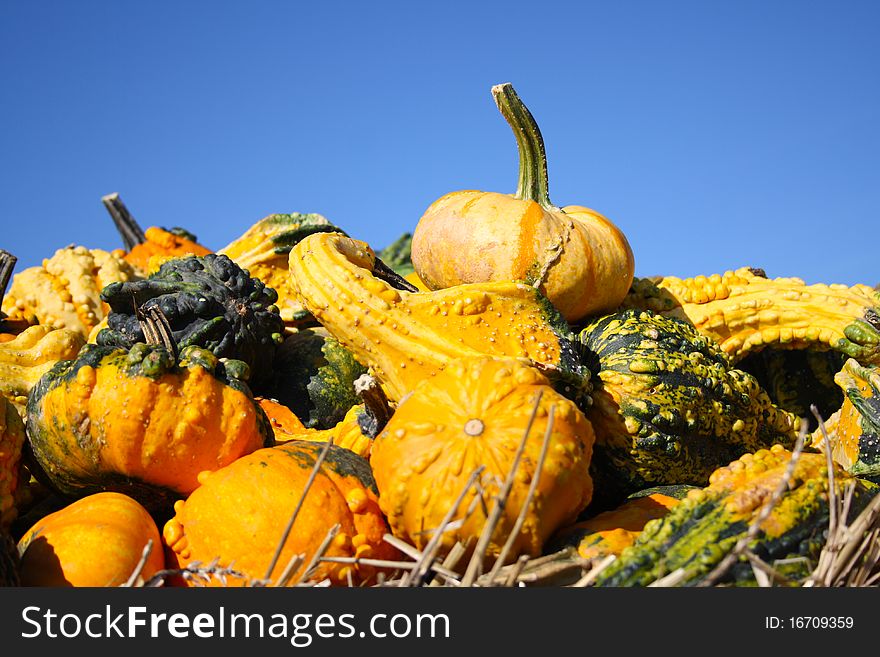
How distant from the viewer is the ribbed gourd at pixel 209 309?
3.54 meters

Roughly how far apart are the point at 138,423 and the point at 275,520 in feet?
1.74

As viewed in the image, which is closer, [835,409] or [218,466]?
[218,466]

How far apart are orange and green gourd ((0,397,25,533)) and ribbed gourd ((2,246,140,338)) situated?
1986mm

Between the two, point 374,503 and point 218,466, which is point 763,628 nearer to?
point 374,503

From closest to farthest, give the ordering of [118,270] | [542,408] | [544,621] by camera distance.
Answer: [544,621]
[542,408]
[118,270]

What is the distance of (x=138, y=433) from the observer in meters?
2.52

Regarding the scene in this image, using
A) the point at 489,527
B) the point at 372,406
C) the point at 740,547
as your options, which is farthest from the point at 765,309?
the point at 489,527

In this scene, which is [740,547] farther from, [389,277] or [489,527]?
[389,277]

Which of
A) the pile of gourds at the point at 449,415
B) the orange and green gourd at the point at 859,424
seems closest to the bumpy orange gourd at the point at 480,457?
the pile of gourds at the point at 449,415

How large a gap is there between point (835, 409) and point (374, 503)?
8.07 feet

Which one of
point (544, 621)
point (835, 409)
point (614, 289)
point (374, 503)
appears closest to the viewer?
point (544, 621)

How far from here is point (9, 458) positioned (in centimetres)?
264

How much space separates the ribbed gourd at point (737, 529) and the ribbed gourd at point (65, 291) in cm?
354

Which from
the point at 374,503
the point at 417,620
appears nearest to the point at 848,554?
the point at 417,620
